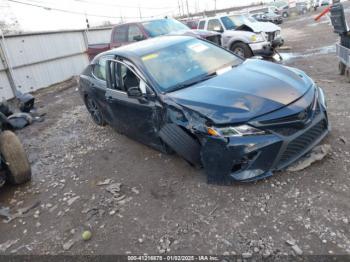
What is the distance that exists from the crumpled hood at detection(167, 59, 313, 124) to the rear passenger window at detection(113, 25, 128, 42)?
7.49 meters

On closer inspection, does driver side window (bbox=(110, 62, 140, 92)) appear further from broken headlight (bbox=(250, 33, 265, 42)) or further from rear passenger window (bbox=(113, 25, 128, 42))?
rear passenger window (bbox=(113, 25, 128, 42))

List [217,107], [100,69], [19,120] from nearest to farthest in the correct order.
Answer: [217,107]
[100,69]
[19,120]

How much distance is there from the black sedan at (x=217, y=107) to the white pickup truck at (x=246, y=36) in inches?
207

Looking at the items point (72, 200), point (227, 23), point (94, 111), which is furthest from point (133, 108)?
point (227, 23)

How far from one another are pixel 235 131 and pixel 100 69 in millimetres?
3223

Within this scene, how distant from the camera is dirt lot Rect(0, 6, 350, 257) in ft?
8.71

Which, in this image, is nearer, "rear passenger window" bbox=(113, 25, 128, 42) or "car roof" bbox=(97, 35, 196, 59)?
"car roof" bbox=(97, 35, 196, 59)

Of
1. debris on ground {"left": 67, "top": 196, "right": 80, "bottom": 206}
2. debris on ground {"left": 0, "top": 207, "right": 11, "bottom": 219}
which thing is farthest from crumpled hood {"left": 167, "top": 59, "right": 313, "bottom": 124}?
debris on ground {"left": 0, "top": 207, "right": 11, "bottom": 219}

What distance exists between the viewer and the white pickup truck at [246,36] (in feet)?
30.4

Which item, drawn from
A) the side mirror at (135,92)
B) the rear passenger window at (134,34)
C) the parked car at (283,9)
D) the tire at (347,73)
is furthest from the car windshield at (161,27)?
the parked car at (283,9)

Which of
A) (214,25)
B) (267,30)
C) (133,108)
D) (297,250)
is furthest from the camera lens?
(214,25)

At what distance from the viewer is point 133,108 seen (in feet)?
13.7

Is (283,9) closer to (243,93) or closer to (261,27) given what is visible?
(261,27)

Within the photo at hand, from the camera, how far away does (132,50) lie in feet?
14.3
